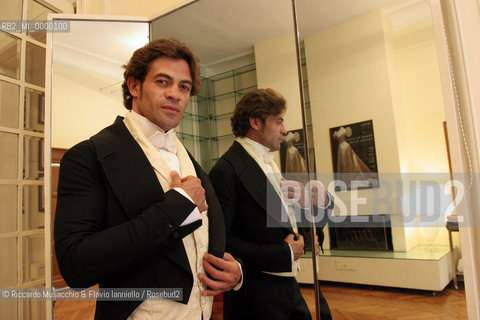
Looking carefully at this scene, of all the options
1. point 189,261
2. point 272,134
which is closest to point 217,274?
point 189,261

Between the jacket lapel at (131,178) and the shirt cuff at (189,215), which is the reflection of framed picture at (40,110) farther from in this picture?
the shirt cuff at (189,215)

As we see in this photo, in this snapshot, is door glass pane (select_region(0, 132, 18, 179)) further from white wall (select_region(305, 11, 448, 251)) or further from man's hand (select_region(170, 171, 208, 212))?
white wall (select_region(305, 11, 448, 251))

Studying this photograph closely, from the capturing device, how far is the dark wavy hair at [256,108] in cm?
154

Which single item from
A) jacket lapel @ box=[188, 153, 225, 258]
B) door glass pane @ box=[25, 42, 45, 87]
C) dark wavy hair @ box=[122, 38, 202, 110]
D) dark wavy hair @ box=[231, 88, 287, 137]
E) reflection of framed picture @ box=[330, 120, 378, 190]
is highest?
door glass pane @ box=[25, 42, 45, 87]

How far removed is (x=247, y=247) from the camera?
1299 millimetres

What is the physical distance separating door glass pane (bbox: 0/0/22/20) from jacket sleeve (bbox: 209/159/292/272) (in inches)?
73.2

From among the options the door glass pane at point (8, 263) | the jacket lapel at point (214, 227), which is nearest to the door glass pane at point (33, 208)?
the door glass pane at point (8, 263)

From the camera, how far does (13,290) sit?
75.2 inches

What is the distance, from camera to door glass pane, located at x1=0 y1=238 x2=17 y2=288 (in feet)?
6.13

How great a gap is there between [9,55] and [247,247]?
1.91m

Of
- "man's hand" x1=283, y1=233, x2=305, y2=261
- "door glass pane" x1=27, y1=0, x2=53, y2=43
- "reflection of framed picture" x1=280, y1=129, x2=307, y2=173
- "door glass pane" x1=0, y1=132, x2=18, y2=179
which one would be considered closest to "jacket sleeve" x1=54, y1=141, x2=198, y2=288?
"man's hand" x1=283, y1=233, x2=305, y2=261

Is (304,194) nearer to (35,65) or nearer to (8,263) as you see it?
(8,263)

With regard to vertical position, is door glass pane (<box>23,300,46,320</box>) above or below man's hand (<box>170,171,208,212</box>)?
below

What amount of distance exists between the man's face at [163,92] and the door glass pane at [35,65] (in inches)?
54.5
